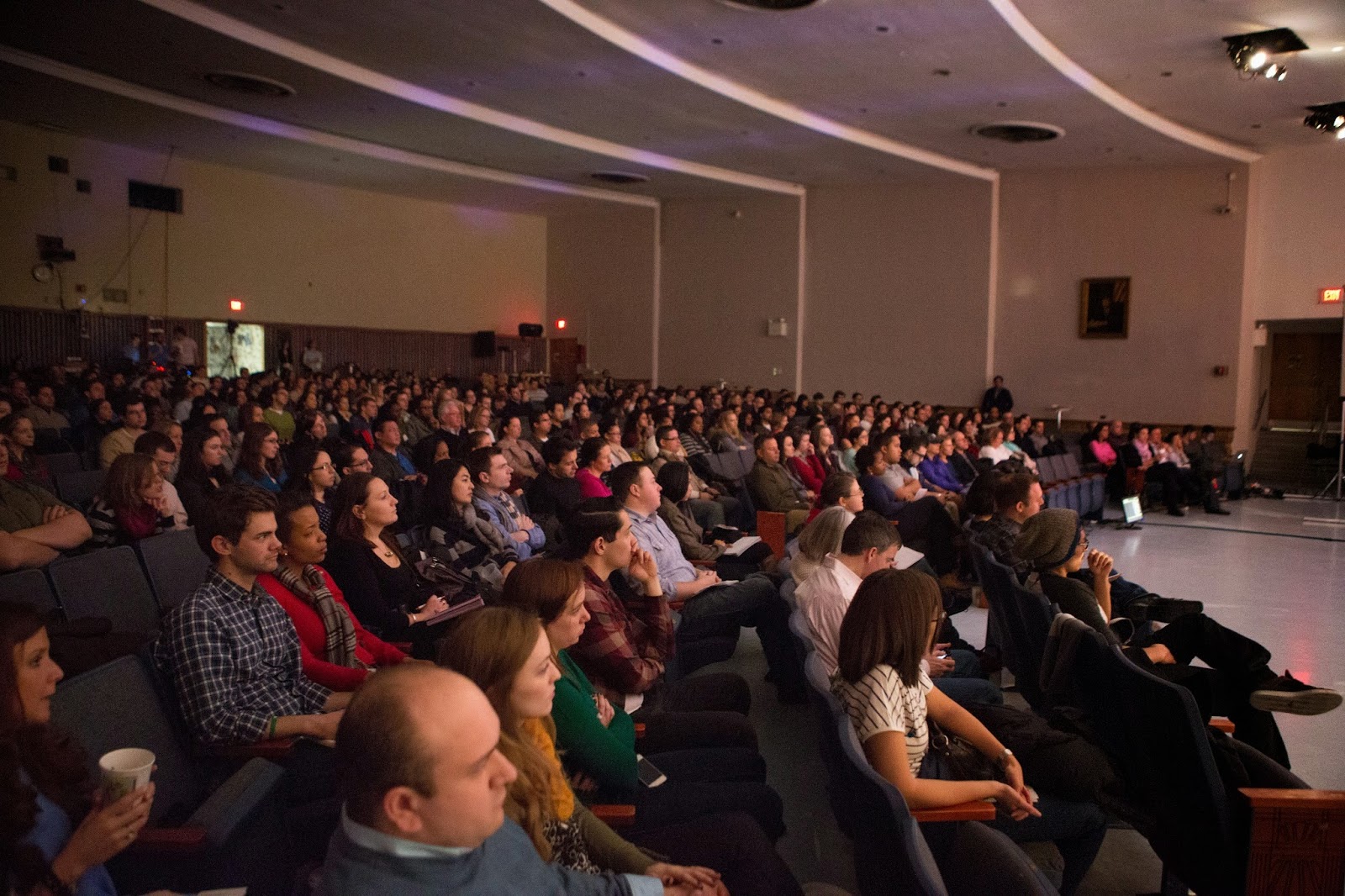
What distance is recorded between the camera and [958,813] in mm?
2426

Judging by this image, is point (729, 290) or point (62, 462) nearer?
point (62, 462)

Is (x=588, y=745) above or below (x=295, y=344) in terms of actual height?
below

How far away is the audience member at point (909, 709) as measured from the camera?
2.51 metres

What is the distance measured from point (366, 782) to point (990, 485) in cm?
531

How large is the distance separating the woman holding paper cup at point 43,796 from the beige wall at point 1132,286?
16.7 metres

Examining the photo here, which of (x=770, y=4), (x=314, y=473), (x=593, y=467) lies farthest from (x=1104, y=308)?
(x=314, y=473)

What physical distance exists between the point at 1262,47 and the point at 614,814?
10777mm

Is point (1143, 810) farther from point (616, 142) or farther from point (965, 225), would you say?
point (965, 225)

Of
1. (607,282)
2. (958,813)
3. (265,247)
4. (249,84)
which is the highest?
(249,84)

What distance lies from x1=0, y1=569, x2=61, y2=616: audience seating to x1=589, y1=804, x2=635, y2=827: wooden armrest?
77.5 inches

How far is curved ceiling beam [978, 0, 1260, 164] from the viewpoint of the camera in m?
9.58

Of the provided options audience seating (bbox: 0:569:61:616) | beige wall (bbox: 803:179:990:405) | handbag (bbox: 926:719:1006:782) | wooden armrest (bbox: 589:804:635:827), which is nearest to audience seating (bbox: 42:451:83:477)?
audience seating (bbox: 0:569:61:616)

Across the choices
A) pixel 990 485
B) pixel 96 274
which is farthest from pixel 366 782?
pixel 96 274

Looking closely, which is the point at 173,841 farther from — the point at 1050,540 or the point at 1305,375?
the point at 1305,375
